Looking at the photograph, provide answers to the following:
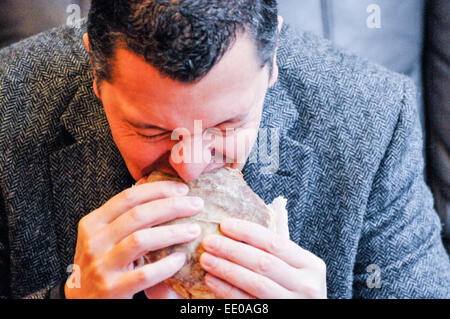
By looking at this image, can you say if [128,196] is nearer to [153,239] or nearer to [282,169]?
[153,239]

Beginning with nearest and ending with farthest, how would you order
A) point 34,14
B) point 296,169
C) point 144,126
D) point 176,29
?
point 176,29, point 144,126, point 296,169, point 34,14

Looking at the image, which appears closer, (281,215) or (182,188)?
(182,188)

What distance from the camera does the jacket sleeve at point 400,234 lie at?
3.96 ft

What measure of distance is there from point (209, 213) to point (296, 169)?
35cm

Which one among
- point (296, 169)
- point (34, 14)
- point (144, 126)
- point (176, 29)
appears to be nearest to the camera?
point (176, 29)

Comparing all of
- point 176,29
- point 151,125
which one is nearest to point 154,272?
point 151,125

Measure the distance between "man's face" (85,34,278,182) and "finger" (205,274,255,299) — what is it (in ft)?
0.55

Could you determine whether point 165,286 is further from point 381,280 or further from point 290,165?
point 381,280

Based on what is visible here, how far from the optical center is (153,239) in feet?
2.73

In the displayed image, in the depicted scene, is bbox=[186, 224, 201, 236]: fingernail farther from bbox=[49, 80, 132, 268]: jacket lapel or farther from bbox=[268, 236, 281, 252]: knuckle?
bbox=[49, 80, 132, 268]: jacket lapel

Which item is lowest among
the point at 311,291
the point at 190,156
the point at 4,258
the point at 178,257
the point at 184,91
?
the point at 4,258

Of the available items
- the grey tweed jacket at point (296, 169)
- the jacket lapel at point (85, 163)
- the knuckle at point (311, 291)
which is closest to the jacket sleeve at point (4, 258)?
the grey tweed jacket at point (296, 169)

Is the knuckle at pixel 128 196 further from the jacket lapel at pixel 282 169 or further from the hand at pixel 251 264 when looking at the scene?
the jacket lapel at pixel 282 169

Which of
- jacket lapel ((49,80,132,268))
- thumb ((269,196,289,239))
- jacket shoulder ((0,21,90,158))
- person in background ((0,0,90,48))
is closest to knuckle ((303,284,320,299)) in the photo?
thumb ((269,196,289,239))
